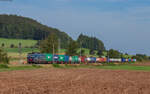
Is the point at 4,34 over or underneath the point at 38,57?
over

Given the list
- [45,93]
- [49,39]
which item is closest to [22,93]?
[45,93]

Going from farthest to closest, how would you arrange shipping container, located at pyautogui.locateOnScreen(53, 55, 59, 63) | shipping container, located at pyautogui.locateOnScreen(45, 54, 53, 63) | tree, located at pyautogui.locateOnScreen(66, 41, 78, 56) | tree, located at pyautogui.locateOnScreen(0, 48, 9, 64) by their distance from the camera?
tree, located at pyautogui.locateOnScreen(66, 41, 78, 56), tree, located at pyautogui.locateOnScreen(0, 48, 9, 64), shipping container, located at pyautogui.locateOnScreen(53, 55, 59, 63), shipping container, located at pyautogui.locateOnScreen(45, 54, 53, 63)

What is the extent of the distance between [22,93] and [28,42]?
504ft

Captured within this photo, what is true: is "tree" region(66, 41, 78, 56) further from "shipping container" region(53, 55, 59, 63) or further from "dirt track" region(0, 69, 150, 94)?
"dirt track" region(0, 69, 150, 94)

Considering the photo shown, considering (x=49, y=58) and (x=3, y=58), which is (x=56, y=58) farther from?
(x=3, y=58)

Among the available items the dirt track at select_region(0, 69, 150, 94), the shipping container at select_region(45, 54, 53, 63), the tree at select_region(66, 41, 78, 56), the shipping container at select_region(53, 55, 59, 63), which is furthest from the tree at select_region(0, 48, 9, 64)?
the tree at select_region(66, 41, 78, 56)

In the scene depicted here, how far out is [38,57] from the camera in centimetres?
7581

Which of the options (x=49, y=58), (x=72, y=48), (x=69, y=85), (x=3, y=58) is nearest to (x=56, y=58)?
(x=49, y=58)

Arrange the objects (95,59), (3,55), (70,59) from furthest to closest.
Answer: (95,59) < (70,59) < (3,55)

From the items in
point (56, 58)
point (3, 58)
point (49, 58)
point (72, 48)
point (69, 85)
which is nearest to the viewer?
point (69, 85)

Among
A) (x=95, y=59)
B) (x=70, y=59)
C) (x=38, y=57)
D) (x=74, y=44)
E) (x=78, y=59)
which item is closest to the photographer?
(x=38, y=57)

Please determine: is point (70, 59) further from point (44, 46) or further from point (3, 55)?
point (44, 46)

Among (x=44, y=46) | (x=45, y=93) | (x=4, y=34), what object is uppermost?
(x=4, y=34)

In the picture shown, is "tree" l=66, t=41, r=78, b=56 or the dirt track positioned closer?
the dirt track
